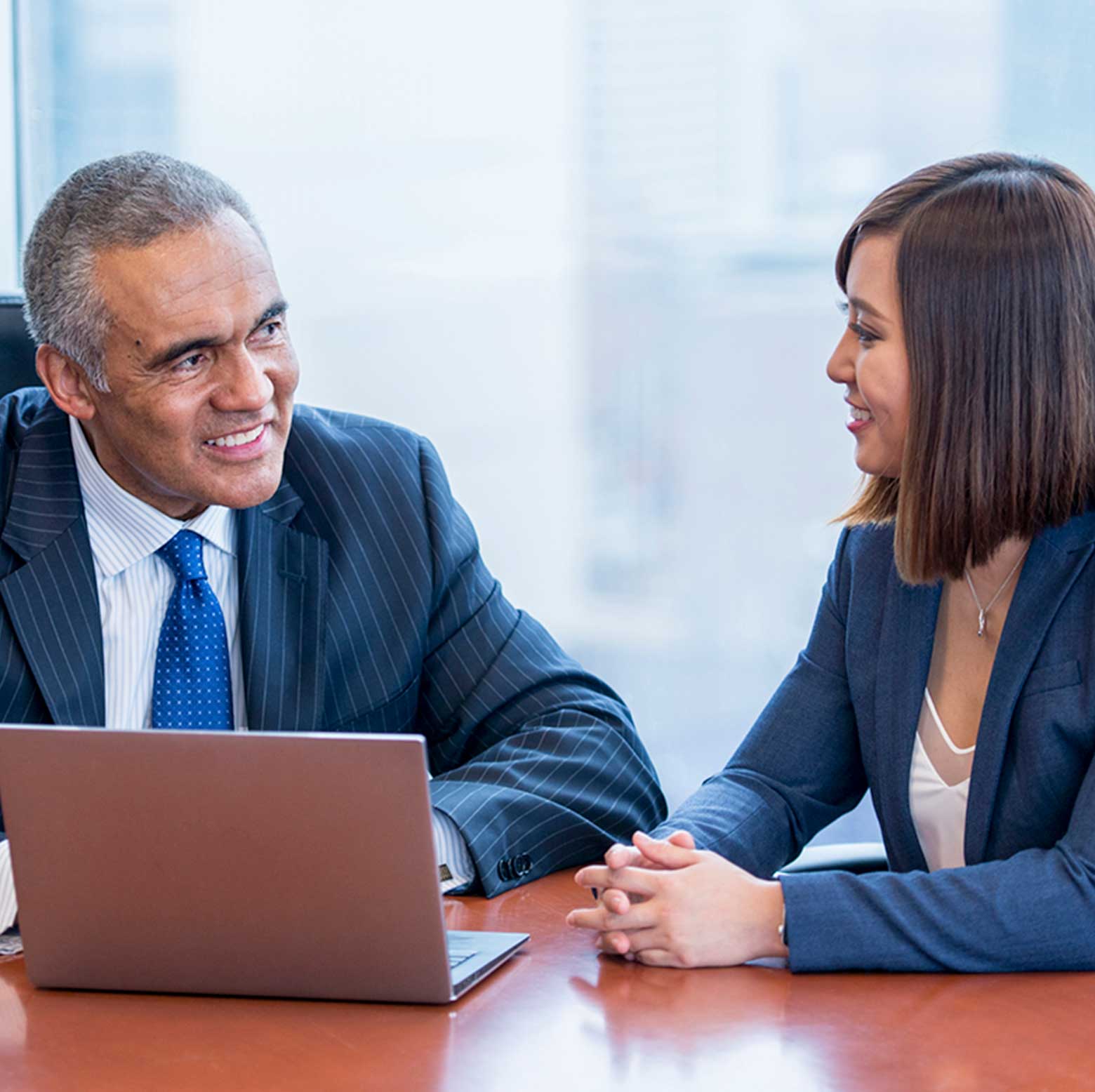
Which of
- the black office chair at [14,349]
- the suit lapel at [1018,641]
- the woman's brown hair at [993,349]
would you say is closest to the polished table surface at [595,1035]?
the suit lapel at [1018,641]

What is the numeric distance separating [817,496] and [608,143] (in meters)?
0.75

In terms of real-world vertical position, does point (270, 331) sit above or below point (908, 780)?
above

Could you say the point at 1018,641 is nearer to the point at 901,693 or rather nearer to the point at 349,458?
the point at 901,693

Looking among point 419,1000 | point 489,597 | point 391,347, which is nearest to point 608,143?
point 391,347

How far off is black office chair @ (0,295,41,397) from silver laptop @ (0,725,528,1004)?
92 centimetres

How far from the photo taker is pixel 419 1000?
3.63 ft

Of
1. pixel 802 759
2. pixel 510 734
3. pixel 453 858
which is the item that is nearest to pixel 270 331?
pixel 510 734

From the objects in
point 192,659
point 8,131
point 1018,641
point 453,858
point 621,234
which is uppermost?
point 8,131

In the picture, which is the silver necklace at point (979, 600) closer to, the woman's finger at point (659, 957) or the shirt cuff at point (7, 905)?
the woman's finger at point (659, 957)

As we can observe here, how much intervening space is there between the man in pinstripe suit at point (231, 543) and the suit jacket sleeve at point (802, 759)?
159 millimetres

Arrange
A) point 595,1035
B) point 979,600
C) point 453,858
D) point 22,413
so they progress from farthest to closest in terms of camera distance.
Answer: point 22,413 < point 979,600 < point 453,858 < point 595,1035

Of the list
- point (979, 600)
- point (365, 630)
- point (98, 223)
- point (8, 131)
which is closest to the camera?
point (979, 600)

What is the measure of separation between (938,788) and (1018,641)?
8.1 inches

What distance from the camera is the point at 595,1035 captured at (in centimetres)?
106
